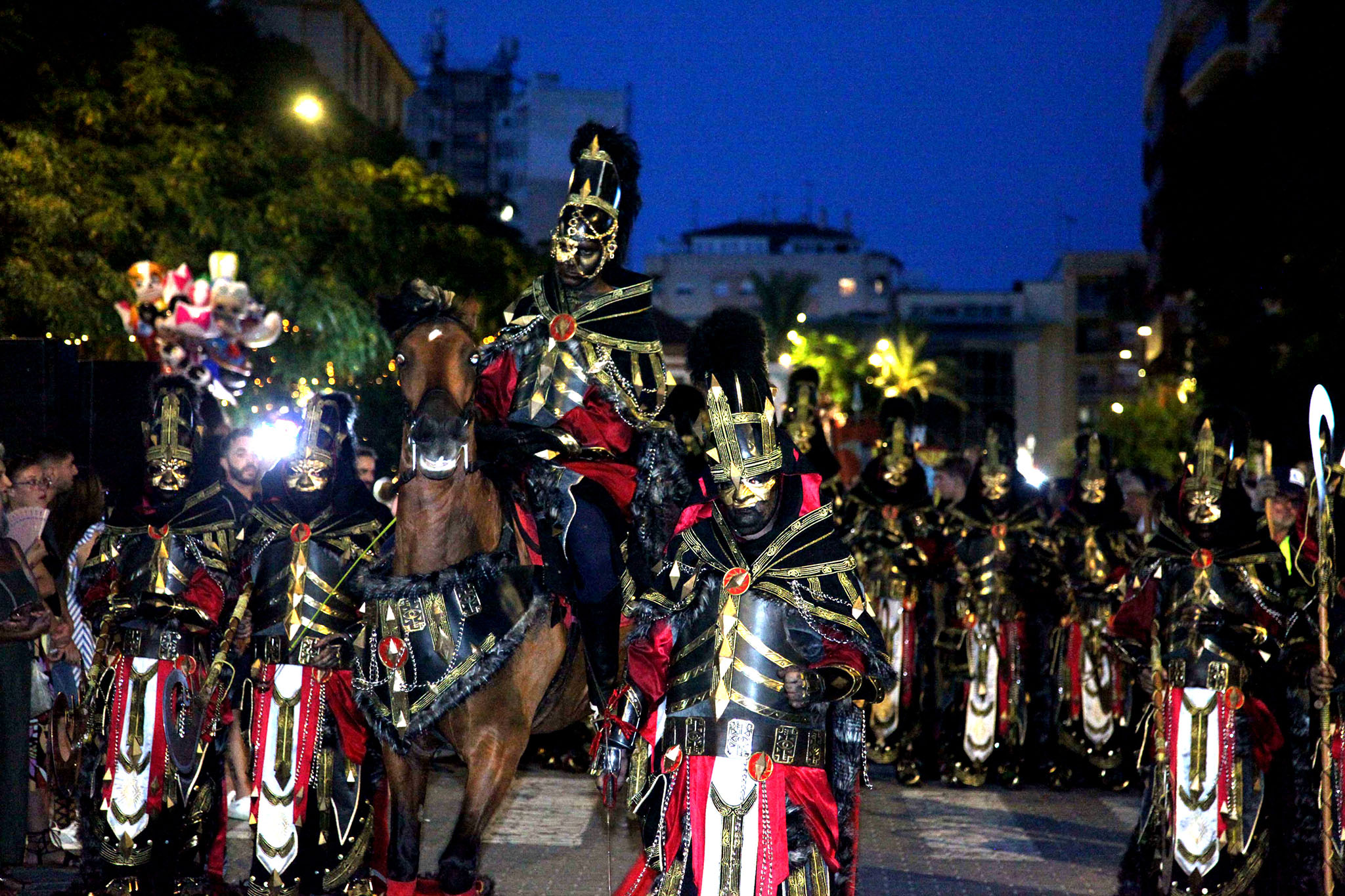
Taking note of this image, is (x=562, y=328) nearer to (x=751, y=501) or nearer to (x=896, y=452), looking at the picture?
(x=751, y=501)

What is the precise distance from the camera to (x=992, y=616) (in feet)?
44.8

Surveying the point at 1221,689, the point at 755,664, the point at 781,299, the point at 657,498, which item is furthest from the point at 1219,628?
the point at 781,299

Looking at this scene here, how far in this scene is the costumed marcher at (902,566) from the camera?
14289mm

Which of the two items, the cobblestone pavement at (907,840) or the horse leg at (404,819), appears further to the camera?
the cobblestone pavement at (907,840)

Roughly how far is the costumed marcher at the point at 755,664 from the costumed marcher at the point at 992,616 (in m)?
7.02

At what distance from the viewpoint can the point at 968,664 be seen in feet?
45.3

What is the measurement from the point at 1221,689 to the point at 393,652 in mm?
4522

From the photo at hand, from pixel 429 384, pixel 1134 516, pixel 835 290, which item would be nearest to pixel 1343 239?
pixel 1134 516

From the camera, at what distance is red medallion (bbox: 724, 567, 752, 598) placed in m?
6.53

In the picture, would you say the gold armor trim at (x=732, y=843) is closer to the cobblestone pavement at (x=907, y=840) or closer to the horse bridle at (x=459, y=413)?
the horse bridle at (x=459, y=413)

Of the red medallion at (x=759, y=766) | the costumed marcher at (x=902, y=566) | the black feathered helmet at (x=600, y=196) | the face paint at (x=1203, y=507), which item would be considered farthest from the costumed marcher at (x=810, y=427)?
the red medallion at (x=759, y=766)

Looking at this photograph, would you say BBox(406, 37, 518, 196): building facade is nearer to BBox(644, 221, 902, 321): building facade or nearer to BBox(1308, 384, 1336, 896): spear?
BBox(644, 221, 902, 321): building facade

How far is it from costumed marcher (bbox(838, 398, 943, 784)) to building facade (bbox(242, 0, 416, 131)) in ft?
132

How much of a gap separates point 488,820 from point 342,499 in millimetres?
2500
